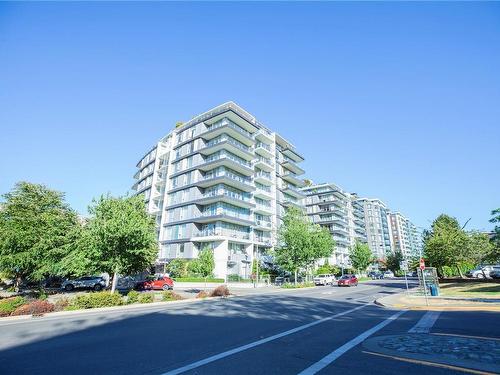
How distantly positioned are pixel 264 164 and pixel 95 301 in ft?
144

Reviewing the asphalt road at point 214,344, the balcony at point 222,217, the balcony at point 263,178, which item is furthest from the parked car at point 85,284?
the balcony at point 263,178

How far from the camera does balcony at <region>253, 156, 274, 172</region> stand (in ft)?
191

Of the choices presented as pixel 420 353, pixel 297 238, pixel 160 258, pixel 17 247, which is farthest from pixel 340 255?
pixel 420 353

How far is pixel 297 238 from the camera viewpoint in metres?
42.9

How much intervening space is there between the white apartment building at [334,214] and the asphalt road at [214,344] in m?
73.5

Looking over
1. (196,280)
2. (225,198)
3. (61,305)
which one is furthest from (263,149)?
(61,305)

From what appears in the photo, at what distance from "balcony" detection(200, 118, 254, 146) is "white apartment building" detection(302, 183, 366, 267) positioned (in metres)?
44.1

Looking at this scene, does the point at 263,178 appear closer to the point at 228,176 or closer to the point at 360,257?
the point at 228,176

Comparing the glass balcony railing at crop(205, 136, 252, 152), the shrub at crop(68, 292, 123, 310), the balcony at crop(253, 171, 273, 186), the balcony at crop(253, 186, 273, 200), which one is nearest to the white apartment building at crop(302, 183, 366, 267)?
the balcony at crop(253, 186, 273, 200)

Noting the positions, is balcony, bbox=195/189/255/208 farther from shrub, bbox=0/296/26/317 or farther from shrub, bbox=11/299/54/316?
shrub, bbox=0/296/26/317

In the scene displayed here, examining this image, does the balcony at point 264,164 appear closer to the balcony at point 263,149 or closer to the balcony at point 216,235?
the balcony at point 263,149

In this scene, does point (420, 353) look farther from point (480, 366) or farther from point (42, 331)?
point (42, 331)

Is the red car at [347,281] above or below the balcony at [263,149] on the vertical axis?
below

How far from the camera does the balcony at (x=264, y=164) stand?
58.2 metres
